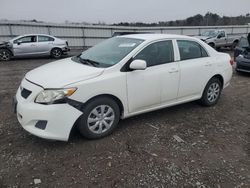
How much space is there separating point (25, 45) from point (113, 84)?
1044 cm

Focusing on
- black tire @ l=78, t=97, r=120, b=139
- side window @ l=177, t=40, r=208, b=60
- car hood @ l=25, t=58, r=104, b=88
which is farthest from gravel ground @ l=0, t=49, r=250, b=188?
side window @ l=177, t=40, r=208, b=60

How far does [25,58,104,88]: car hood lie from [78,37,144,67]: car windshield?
25 cm

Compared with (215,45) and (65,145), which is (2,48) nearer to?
(65,145)

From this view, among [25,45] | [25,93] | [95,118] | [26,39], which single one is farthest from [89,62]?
[26,39]

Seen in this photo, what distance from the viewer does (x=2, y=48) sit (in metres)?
11.5

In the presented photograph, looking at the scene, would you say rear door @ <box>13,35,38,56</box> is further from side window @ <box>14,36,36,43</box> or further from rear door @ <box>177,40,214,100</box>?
rear door @ <box>177,40,214,100</box>

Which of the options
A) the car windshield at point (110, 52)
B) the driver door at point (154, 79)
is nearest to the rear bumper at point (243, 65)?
the driver door at point (154, 79)

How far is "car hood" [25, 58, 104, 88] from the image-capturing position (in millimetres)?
3119

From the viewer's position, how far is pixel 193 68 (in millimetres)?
4383

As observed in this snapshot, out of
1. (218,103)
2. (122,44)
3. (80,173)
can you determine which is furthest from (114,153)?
(218,103)

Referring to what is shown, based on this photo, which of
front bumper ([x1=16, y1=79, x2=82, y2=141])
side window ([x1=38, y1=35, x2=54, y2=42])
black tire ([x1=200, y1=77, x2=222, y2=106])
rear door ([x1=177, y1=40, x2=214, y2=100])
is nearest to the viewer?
front bumper ([x1=16, y1=79, x2=82, y2=141])

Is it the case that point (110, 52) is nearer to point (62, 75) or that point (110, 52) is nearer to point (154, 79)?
point (154, 79)

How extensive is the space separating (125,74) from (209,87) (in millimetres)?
2262

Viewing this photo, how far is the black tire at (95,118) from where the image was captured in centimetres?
326
